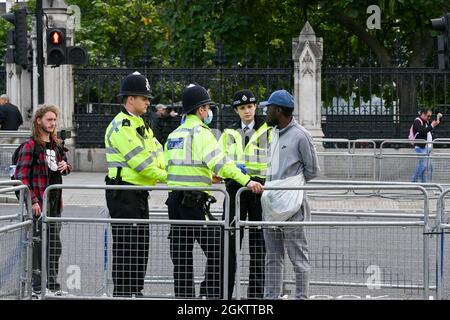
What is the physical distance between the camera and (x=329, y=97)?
28.5 meters

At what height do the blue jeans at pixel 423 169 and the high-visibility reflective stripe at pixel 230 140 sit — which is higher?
the high-visibility reflective stripe at pixel 230 140

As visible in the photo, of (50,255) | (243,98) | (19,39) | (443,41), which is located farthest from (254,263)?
(19,39)

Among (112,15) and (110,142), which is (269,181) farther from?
(112,15)

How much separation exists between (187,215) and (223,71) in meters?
17.8

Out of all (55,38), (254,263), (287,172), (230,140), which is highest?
(55,38)

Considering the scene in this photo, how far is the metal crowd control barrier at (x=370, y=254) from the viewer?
9.76 m

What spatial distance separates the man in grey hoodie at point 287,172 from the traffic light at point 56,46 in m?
12.4

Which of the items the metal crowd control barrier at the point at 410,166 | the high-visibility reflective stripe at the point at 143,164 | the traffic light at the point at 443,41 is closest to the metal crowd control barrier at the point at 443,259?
the high-visibility reflective stripe at the point at 143,164

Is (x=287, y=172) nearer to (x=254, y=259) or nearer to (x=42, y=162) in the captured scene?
(x=254, y=259)

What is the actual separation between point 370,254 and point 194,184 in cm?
159

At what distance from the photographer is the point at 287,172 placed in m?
10.3

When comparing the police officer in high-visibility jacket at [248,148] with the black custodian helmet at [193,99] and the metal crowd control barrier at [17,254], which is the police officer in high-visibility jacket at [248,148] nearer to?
the black custodian helmet at [193,99]
